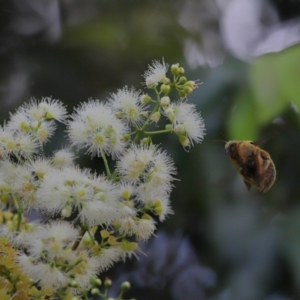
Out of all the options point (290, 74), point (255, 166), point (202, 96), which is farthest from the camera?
point (202, 96)

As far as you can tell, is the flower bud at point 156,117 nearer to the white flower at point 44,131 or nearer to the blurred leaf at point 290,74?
the white flower at point 44,131

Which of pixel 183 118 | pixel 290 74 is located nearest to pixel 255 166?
pixel 183 118

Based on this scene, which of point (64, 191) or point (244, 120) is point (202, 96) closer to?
point (244, 120)

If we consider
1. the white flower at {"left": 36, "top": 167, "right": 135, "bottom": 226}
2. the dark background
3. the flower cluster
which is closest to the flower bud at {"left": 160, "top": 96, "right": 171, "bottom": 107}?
the flower cluster

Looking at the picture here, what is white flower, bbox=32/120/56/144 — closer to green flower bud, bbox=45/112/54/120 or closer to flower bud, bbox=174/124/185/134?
green flower bud, bbox=45/112/54/120

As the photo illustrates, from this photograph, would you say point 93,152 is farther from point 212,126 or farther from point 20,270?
point 212,126

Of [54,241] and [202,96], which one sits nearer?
[54,241]
